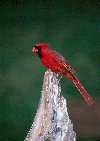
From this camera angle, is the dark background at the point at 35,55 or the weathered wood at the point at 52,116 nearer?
the weathered wood at the point at 52,116

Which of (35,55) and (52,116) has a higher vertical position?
(35,55)

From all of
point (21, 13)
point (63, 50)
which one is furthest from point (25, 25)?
point (63, 50)

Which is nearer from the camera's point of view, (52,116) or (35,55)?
(52,116)

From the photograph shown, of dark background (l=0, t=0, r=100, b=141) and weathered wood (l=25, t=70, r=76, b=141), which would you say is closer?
weathered wood (l=25, t=70, r=76, b=141)

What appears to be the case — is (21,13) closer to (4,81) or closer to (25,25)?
(25,25)
